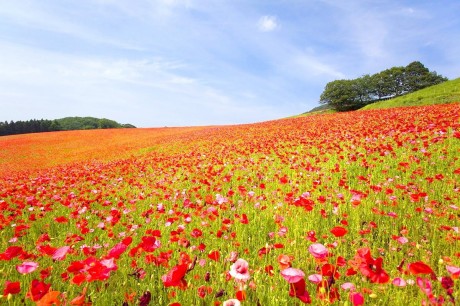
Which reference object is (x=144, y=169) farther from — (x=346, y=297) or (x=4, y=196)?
(x=346, y=297)

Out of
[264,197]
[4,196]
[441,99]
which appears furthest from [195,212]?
[441,99]

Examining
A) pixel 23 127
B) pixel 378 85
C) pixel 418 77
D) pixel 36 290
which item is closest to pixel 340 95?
pixel 378 85

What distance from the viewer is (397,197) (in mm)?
4551

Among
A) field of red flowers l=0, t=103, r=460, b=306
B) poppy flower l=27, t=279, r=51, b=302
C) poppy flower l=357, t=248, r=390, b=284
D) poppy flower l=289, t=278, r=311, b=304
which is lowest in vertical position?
field of red flowers l=0, t=103, r=460, b=306

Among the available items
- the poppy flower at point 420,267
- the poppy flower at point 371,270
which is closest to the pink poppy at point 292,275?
the poppy flower at point 371,270

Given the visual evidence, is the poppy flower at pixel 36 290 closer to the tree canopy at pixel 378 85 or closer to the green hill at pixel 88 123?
the tree canopy at pixel 378 85

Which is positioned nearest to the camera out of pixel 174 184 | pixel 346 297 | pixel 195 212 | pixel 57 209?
pixel 346 297

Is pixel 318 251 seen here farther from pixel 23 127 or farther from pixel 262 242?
pixel 23 127

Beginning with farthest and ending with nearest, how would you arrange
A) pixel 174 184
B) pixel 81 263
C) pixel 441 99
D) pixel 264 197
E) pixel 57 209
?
1. pixel 441 99
2. pixel 174 184
3. pixel 57 209
4. pixel 264 197
5. pixel 81 263

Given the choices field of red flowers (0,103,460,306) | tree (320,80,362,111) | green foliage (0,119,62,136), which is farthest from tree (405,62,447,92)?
green foliage (0,119,62,136)

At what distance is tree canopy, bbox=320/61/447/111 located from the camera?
64188mm

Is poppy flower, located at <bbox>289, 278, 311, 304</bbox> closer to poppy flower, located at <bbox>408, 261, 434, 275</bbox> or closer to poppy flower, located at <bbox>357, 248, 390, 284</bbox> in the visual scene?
poppy flower, located at <bbox>357, 248, 390, 284</bbox>

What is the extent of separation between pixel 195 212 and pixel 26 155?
3080cm

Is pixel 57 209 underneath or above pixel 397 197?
underneath
